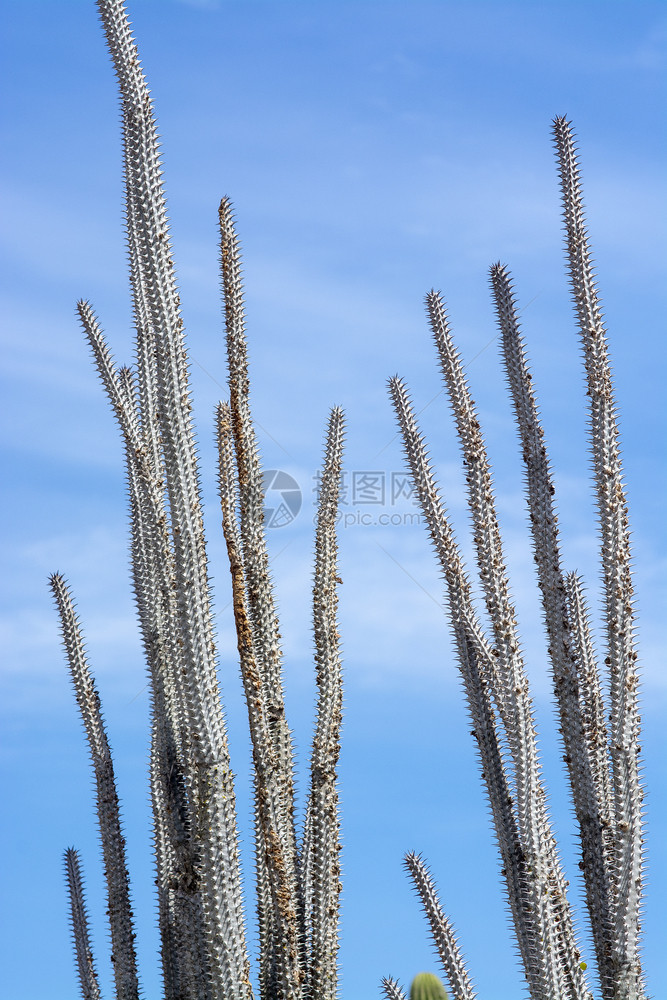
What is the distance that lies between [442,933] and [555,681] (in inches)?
67.1

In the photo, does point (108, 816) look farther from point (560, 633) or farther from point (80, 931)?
point (560, 633)

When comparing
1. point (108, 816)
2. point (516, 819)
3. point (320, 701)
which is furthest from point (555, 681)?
point (108, 816)

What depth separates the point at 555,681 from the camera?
23.3 ft

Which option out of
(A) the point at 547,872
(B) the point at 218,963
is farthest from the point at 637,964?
(B) the point at 218,963

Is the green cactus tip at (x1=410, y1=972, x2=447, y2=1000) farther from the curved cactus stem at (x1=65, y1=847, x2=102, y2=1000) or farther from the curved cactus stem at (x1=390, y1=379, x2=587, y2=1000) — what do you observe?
the curved cactus stem at (x1=65, y1=847, x2=102, y2=1000)

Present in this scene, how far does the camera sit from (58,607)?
847 cm

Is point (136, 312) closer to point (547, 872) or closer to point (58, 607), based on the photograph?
point (58, 607)

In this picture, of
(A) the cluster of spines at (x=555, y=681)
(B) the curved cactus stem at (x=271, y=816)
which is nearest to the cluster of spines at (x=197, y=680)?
(B) the curved cactus stem at (x=271, y=816)

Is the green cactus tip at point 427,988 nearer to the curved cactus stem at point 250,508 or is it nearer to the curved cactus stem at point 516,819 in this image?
the curved cactus stem at point 516,819

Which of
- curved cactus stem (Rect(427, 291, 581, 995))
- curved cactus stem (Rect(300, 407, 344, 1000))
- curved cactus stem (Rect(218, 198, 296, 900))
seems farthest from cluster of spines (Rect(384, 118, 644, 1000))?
curved cactus stem (Rect(218, 198, 296, 900))

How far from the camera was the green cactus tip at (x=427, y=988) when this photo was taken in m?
6.17

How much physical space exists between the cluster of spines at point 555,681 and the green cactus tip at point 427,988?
33cm

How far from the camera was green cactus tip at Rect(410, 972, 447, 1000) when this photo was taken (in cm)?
617

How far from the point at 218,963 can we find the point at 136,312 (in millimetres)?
4504
